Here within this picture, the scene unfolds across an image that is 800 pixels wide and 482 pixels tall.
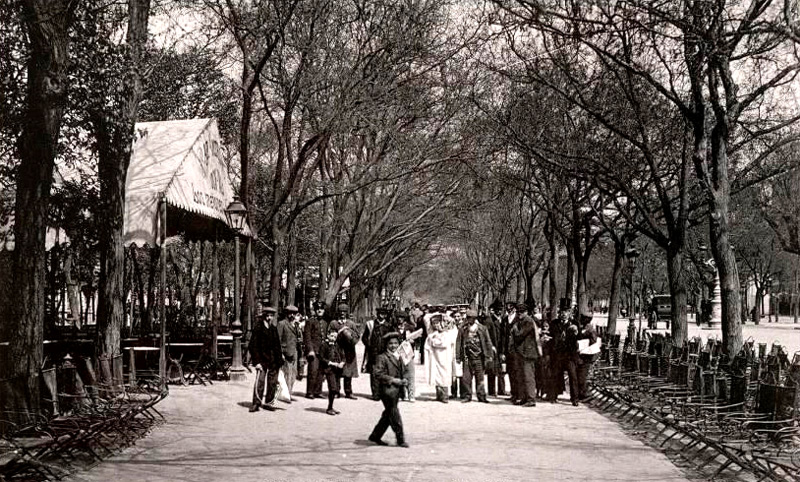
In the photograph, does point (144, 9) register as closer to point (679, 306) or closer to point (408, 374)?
point (408, 374)

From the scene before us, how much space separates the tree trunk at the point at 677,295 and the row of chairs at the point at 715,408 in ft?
3.90

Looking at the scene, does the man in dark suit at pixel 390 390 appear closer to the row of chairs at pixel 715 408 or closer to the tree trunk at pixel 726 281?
the row of chairs at pixel 715 408

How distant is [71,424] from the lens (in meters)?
9.67

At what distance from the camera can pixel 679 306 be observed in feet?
63.2

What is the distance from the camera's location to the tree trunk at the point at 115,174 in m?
13.8

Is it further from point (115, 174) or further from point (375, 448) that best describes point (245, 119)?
point (375, 448)

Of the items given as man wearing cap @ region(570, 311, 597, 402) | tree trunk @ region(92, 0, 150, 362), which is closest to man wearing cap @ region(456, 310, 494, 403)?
man wearing cap @ region(570, 311, 597, 402)

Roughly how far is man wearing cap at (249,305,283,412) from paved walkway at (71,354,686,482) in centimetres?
40

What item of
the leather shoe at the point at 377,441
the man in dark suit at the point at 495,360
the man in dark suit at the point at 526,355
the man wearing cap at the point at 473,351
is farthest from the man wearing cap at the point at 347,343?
the leather shoe at the point at 377,441

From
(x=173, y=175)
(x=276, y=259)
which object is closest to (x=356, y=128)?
(x=276, y=259)

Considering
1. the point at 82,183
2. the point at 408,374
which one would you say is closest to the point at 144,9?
the point at 82,183

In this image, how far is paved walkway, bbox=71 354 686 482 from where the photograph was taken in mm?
8906

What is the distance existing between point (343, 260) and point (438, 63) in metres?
10.4

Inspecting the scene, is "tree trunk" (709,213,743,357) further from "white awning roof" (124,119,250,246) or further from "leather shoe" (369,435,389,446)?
"white awning roof" (124,119,250,246)
